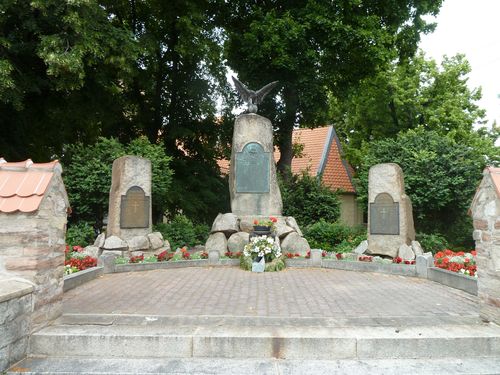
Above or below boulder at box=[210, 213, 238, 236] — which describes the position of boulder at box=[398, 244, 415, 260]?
below

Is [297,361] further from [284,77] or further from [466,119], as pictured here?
[466,119]

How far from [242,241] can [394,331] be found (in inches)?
254

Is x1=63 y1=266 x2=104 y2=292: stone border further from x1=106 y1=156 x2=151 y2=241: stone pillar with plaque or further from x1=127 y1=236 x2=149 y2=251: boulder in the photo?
x1=106 y1=156 x2=151 y2=241: stone pillar with plaque

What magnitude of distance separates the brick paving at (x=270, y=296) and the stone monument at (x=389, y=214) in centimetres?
172

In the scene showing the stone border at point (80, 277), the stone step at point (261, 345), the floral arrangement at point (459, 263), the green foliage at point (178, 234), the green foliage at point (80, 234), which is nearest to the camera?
the stone step at point (261, 345)

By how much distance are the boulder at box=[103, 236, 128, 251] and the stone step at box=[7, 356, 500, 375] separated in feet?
20.2

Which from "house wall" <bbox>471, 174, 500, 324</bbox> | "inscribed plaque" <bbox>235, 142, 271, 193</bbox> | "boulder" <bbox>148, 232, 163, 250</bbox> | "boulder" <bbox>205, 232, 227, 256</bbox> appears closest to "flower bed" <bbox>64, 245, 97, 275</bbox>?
"boulder" <bbox>148, 232, 163, 250</bbox>

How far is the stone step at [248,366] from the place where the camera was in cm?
343

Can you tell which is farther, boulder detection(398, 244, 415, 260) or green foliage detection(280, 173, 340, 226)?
green foliage detection(280, 173, 340, 226)

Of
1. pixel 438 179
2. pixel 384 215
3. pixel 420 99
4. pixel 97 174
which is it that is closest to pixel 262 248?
pixel 384 215

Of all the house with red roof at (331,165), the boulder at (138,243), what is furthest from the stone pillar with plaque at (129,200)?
the house with red roof at (331,165)

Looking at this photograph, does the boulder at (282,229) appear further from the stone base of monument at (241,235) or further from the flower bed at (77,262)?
the flower bed at (77,262)

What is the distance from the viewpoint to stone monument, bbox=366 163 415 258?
31.5 feet

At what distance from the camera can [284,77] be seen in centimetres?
1576
